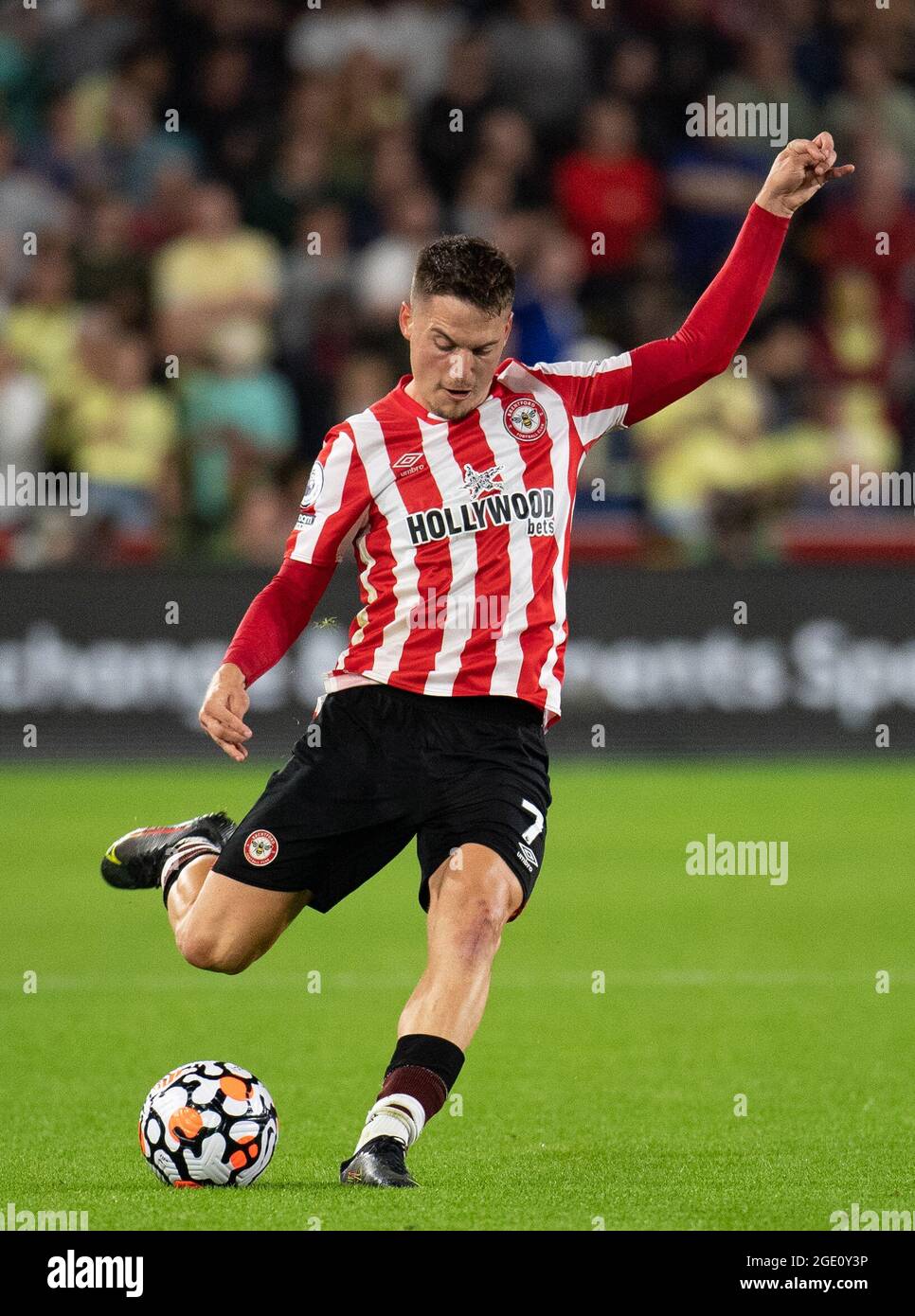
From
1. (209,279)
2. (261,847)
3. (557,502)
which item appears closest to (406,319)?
(557,502)

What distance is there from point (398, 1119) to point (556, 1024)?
8.70 feet

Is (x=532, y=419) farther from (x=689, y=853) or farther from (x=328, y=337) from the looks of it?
(x=328, y=337)

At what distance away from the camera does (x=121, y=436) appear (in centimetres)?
1472

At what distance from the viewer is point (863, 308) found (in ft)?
54.6

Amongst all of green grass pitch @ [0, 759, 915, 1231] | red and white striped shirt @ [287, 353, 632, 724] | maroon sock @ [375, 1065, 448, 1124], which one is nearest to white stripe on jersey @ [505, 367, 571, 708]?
red and white striped shirt @ [287, 353, 632, 724]

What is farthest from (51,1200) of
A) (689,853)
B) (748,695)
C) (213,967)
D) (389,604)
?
(748,695)

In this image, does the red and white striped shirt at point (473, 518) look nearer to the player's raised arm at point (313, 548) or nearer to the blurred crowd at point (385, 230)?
the player's raised arm at point (313, 548)

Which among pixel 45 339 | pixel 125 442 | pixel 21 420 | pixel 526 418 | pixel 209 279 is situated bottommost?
pixel 526 418

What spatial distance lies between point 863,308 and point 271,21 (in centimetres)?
534

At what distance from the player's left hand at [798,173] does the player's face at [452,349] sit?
0.78m

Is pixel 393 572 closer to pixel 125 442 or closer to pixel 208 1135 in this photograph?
pixel 208 1135

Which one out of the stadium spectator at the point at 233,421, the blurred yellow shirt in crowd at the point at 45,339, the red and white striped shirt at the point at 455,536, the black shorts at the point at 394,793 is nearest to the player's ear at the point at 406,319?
the red and white striped shirt at the point at 455,536

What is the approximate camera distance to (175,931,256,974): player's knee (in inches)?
217

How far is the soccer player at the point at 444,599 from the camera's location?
5.26 metres
